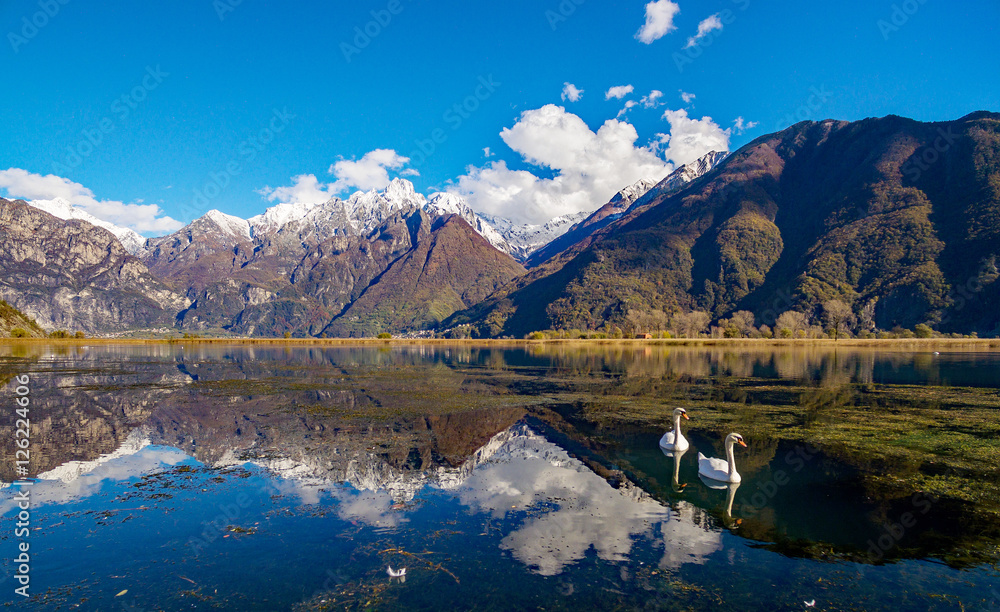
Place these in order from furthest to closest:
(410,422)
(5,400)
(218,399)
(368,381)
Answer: (368,381) < (218,399) < (5,400) < (410,422)

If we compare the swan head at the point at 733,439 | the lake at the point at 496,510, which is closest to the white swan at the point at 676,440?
the lake at the point at 496,510

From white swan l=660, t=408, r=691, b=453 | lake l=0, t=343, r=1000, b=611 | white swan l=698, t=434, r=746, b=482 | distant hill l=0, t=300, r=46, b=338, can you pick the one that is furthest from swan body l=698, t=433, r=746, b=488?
distant hill l=0, t=300, r=46, b=338

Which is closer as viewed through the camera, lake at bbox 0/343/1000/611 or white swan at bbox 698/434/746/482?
lake at bbox 0/343/1000/611

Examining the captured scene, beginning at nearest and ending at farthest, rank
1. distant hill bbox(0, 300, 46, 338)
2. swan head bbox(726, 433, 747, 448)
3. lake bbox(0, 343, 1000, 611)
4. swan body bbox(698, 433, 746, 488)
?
lake bbox(0, 343, 1000, 611) → swan body bbox(698, 433, 746, 488) → swan head bbox(726, 433, 747, 448) → distant hill bbox(0, 300, 46, 338)

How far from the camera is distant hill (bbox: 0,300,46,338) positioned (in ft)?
495

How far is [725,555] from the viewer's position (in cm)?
1191

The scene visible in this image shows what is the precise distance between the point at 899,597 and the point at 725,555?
131 inches

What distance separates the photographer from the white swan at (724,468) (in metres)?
17.1

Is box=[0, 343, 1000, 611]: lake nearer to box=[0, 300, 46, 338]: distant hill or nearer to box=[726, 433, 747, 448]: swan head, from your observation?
box=[726, 433, 747, 448]: swan head

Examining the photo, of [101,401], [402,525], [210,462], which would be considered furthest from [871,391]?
[101,401]

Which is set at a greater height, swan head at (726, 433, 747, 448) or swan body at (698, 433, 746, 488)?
swan head at (726, 433, 747, 448)

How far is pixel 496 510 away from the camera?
15.1 meters

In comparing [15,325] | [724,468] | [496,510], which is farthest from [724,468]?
[15,325]

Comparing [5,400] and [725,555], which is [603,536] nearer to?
[725,555]
